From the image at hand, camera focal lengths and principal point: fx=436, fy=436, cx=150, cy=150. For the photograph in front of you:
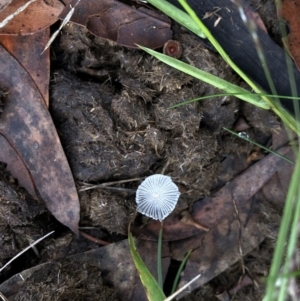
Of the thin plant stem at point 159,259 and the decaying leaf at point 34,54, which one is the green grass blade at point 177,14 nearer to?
the decaying leaf at point 34,54

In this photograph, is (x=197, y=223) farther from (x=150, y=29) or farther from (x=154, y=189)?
(x=150, y=29)

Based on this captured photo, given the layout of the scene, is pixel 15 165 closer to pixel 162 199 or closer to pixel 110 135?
pixel 110 135

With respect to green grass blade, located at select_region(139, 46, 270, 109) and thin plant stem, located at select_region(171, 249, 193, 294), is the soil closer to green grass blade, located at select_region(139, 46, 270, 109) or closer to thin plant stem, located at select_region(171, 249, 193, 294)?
green grass blade, located at select_region(139, 46, 270, 109)

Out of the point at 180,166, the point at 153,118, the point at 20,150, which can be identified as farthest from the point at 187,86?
the point at 20,150

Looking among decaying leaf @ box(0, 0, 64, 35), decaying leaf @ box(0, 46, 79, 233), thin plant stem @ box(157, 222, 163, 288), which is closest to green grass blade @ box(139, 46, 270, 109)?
decaying leaf @ box(0, 0, 64, 35)

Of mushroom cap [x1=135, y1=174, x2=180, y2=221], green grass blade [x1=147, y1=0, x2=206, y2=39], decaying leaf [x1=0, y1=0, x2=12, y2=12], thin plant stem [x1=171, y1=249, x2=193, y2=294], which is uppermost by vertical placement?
decaying leaf [x1=0, y1=0, x2=12, y2=12]

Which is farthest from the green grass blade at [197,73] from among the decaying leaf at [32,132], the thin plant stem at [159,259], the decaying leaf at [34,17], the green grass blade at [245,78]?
the thin plant stem at [159,259]

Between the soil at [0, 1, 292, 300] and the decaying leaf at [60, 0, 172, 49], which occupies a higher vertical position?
the decaying leaf at [60, 0, 172, 49]
